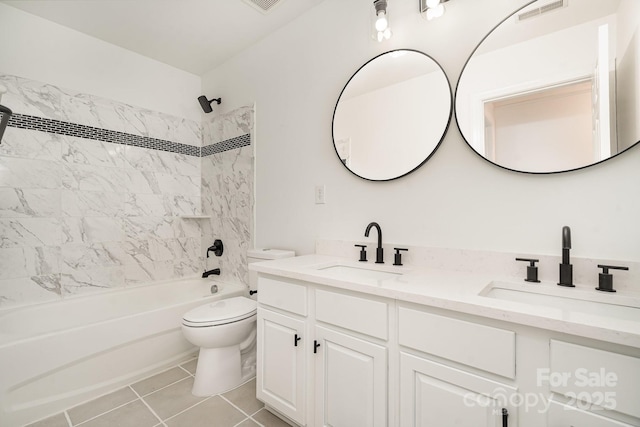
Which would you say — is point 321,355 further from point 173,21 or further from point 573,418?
point 173,21

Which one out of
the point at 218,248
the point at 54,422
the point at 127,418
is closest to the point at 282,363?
the point at 127,418

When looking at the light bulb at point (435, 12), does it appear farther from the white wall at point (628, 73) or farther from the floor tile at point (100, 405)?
the floor tile at point (100, 405)

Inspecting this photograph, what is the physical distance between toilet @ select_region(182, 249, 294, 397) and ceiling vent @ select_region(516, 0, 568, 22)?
7.00 ft

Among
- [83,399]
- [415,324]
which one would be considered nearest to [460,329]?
[415,324]

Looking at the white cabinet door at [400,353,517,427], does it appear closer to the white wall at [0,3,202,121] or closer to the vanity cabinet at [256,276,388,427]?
the vanity cabinet at [256,276,388,427]

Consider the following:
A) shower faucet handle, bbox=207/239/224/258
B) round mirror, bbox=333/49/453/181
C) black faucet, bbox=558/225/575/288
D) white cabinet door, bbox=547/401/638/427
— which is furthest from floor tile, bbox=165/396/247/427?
black faucet, bbox=558/225/575/288

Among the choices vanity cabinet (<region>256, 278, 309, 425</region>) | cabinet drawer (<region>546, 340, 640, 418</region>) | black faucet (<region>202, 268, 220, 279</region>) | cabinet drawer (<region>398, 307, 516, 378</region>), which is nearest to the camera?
cabinet drawer (<region>546, 340, 640, 418</region>)

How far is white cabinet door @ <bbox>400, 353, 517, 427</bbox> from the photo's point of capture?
84 centimetres

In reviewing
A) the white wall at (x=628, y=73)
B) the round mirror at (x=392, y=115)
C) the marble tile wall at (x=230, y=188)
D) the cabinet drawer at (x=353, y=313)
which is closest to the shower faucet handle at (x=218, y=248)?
the marble tile wall at (x=230, y=188)

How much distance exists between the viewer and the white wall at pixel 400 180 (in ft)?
3.65

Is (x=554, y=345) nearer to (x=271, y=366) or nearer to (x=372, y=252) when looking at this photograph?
(x=372, y=252)

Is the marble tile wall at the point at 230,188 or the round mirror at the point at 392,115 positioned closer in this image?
the round mirror at the point at 392,115

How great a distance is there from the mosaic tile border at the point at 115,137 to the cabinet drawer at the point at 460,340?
6.71 ft

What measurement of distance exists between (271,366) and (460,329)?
102 cm
